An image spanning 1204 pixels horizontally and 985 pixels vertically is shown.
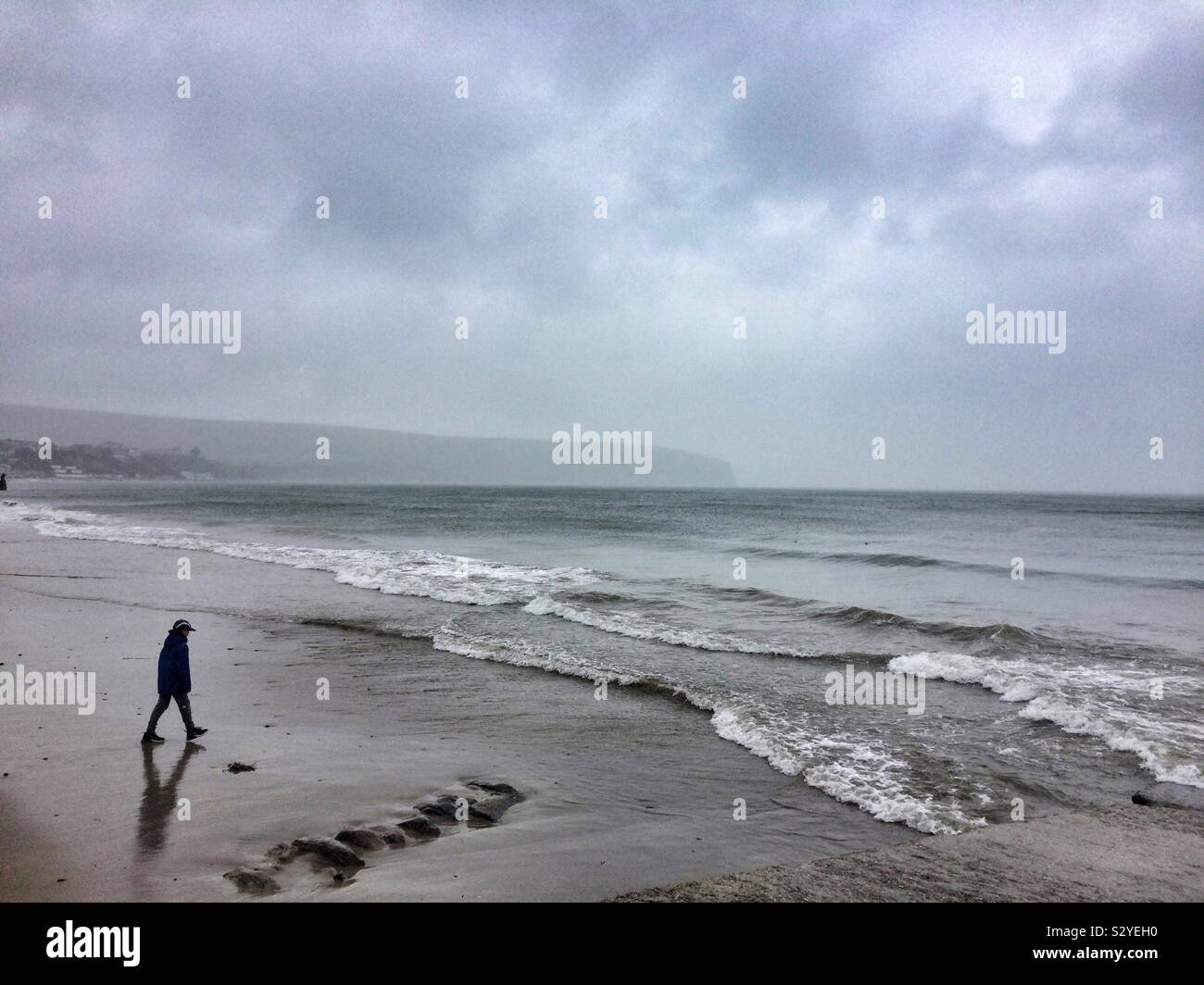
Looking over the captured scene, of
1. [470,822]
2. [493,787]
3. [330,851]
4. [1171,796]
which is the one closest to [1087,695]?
[1171,796]

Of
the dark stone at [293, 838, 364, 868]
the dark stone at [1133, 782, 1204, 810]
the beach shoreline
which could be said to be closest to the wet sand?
the dark stone at [293, 838, 364, 868]

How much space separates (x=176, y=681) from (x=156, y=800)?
7.59ft

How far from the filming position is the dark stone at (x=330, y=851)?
5.80m

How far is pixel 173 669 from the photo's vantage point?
9.07m

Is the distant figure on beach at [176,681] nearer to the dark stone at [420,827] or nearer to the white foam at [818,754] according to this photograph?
the dark stone at [420,827]

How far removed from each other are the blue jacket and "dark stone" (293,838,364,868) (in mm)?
4011

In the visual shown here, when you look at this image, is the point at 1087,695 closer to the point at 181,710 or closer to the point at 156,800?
the point at 156,800

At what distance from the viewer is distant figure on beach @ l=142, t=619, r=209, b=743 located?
352 inches

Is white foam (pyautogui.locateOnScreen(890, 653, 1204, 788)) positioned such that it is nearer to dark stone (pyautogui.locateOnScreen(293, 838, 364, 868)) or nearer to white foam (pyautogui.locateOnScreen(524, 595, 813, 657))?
white foam (pyautogui.locateOnScreen(524, 595, 813, 657))

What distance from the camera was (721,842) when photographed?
21.2 ft

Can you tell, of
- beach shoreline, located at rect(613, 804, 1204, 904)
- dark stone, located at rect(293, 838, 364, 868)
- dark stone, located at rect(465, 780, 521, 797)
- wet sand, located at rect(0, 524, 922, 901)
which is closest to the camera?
beach shoreline, located at rect(613, 804, 1204, 904)

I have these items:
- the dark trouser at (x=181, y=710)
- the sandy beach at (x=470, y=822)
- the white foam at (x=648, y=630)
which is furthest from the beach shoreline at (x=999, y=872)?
the white foam at (x=648, y=630)

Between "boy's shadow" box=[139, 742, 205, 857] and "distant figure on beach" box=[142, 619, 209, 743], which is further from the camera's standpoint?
"distant figure on beach" box=[142, 619, 209, 743]

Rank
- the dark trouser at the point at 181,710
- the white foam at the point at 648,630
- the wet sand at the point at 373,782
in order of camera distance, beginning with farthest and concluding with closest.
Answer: the white foam at the point at 648,630 < the dark trouser at the point at 181,710 < the wet sand at the point at 373,782
